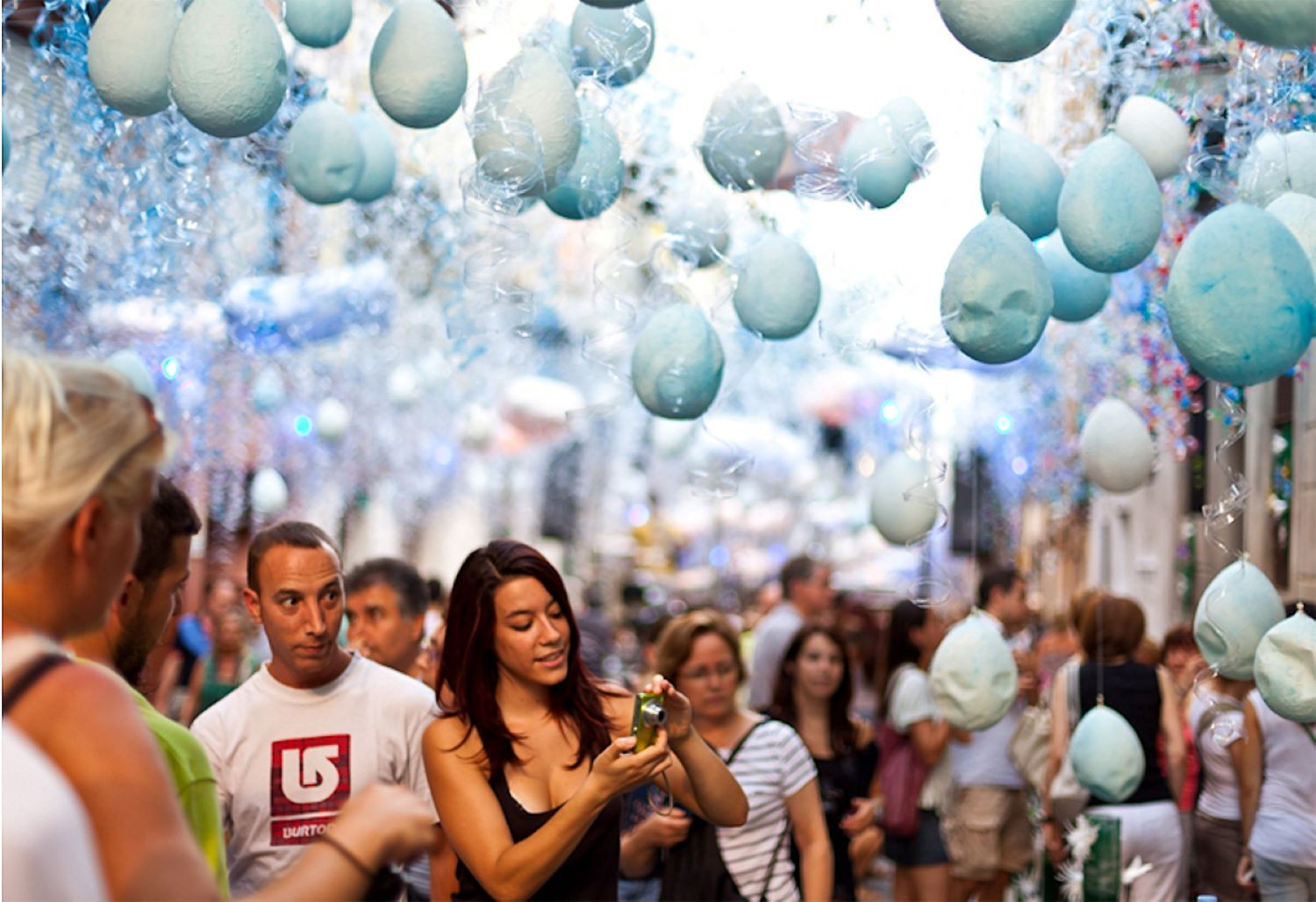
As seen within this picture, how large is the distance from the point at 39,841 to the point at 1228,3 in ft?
Answer: 7.13

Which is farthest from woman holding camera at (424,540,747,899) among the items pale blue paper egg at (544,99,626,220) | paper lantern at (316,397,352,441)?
paper lantern at (316,397,352,441)

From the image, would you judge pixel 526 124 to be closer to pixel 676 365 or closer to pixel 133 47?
pixel 676 365

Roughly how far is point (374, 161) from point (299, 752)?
1.71 metres

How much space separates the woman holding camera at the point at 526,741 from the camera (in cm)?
290

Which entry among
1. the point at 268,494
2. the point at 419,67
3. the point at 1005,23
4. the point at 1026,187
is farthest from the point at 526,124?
the point at 268,494

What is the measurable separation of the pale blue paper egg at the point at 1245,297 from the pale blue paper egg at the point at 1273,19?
36 cm

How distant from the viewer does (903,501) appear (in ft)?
14.7

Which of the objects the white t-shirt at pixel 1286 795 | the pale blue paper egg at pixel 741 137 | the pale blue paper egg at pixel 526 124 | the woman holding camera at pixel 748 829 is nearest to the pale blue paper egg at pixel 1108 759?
the white t-shirt at pixel 1286 795

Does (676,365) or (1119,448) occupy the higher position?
(676,365)

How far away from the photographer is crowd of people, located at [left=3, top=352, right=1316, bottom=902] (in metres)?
1.52

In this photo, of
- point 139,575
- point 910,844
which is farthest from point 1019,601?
point 139,575

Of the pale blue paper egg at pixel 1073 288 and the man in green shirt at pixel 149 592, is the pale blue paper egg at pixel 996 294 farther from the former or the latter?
the man in green shirt at pixel 149 592

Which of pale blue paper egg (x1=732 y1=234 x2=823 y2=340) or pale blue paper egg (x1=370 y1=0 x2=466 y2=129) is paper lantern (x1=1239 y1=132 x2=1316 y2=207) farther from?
pale blue paper egg (x1=370 y1=0 x2=466 y2=129)

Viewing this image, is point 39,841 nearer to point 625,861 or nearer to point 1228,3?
point 1228,3
